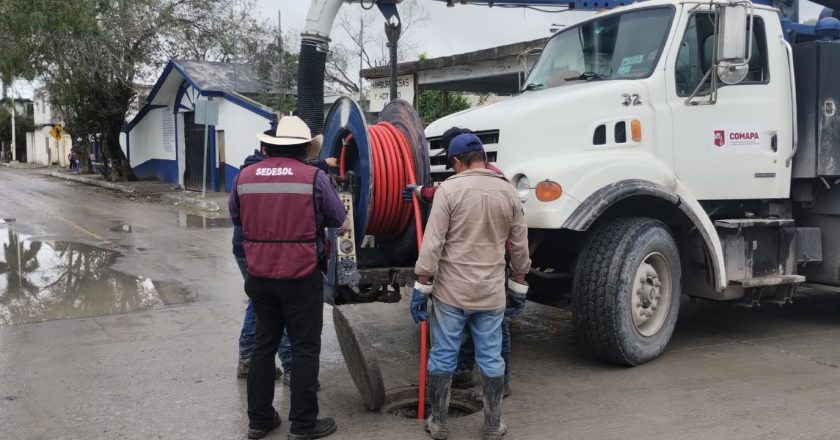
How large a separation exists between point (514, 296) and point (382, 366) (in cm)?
165

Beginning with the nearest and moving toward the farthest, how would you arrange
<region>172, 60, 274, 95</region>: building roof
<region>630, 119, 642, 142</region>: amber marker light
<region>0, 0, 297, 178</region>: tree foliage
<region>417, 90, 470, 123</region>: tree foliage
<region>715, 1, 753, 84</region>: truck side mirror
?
1. <region>715, 1, 753, 84</region>: truck side mirror
2. <region>630, 119, 642, 142</region>: amber marker light
3. <region>0, 0, 297, 178</region>: tree foliage
4. <region>172, 60, 274, 95</region>: building roof
5. <region>417, 90, 470, 123</region>: tree foliage

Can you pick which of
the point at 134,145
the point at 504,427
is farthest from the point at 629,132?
the point at 134,145

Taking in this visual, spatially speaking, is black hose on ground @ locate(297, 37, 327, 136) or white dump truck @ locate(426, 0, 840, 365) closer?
white dump truck @ locate(426, 0, 840, 365)

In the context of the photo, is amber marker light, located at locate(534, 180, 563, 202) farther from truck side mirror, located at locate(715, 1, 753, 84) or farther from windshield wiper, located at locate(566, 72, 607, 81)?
truck side mirror, located at locate(715, 1, 753, 84)

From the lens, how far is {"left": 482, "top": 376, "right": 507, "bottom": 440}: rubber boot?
14.4ft

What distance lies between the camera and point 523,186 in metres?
5.45

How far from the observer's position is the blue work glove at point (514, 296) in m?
4.62

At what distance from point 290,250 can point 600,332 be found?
2.46 m

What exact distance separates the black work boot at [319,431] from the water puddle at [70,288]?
4.12 m

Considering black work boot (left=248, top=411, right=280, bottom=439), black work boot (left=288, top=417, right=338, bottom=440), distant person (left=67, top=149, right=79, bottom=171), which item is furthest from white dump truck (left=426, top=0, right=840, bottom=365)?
distant person (left=67, top=149, right=79, bottom=171)

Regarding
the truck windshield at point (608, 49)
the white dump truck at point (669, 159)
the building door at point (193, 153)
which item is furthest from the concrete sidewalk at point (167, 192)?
the white dump truck at point (669, 159)

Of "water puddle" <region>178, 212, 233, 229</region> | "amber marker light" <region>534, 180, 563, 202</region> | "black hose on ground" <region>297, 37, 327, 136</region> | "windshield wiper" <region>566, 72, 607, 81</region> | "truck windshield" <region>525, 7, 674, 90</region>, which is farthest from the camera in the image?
"water puddle" <region>178, 212, 233, 229</region>

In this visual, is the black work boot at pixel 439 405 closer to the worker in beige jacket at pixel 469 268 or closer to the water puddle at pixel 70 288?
the worker in beige jacket at pixel 469 268

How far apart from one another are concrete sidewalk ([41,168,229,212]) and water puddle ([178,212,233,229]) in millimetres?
1209
